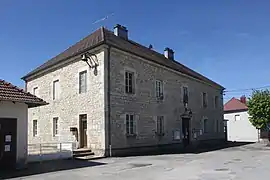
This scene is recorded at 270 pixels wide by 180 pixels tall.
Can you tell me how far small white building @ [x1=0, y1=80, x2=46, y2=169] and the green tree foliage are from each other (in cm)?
2096

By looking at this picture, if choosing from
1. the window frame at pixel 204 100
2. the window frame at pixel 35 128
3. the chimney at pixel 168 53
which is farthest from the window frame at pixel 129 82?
the window frame at pixel 204 100

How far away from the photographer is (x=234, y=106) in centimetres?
4266

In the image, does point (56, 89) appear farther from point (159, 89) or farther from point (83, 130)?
point (159, 89)

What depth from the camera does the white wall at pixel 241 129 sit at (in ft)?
131

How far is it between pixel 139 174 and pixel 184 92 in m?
16.0

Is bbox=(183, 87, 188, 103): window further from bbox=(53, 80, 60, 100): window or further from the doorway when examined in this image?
bbox=(53, 80, 60, 100): window

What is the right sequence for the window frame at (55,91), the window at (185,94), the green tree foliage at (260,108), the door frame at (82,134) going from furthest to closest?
the green tree foliage at (260,108)
the window at (185,94)
the window frame at (55,91)
the door frame at (82,134)

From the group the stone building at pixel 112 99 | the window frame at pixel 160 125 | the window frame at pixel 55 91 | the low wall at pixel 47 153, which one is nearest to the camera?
the low wall at pixel 47 153

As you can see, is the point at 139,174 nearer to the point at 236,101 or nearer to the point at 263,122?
the point at 263,122

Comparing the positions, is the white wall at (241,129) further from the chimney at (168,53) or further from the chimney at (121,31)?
the chimney at (121,31)

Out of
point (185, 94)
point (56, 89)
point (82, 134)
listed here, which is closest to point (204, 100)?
point (185, 94)

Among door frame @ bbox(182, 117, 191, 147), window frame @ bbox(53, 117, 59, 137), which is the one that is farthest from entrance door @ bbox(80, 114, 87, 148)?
door frame @ bbox(182, 117, 191, 147)

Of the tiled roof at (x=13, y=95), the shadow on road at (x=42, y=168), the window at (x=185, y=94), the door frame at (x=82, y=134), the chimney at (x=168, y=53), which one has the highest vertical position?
the chimney at (x=168, y=53)

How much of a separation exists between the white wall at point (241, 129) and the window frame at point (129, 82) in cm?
2538
